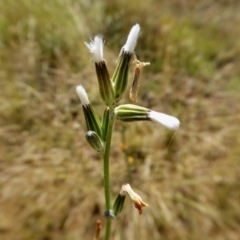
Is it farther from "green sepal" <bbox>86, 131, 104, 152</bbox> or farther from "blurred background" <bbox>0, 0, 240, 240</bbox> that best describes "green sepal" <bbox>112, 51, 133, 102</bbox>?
"blurred background" <bbox>0, 0, 240, 240</bbox>

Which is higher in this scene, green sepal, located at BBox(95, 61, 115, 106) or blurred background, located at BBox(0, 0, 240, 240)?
blurred background, located at BBox(0, 0, 240, 240)

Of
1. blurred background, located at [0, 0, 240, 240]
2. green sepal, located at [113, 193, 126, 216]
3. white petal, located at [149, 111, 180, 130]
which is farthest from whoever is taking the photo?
blurred background, located at [0, 0, 240, 240]

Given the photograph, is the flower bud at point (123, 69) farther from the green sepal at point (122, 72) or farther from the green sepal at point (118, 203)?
the green sepal at point (118, 203)

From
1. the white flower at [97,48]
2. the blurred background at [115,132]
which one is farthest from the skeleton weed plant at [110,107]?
the blurred background at [115,132]

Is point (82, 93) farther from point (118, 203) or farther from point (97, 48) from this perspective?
point (118, 203)

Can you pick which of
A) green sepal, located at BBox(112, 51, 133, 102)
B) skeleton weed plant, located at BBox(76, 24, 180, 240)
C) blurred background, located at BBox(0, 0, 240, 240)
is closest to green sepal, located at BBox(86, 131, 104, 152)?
skeleton weed plant, located at BBox(76, 24, 180, 240)

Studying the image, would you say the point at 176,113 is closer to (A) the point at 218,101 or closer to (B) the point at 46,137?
(A) the point at 218,101
